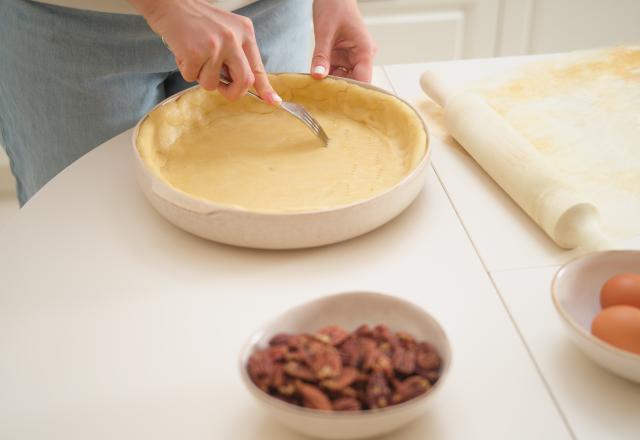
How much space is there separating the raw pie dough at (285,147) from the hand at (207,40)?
0.35 ft

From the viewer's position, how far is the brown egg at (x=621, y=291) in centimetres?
68

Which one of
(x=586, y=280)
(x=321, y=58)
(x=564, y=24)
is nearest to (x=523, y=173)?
(x=586, y=280)

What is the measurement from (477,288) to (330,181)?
0.26 metres

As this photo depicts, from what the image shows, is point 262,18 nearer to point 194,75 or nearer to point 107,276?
point 194,75

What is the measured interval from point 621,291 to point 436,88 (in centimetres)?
62

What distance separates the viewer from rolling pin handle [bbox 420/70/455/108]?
119cm

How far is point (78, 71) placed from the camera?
1.19 meters

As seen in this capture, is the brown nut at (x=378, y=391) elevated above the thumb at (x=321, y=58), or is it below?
above

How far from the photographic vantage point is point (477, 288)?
0.81 meters

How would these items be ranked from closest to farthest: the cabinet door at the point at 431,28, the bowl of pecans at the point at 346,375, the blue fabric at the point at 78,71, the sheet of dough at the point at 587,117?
the bowl of pecans at the point at 346,375
the sheet of dough at the point at 587,117
the blue fabric at the point at 78,71
the cabinet door at the point at 431,28

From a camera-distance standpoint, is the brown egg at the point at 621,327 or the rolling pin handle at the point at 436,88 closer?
the brown egg at the point at 621,327

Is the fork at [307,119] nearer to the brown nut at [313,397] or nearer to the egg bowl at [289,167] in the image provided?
the egg bowl at [289,167]

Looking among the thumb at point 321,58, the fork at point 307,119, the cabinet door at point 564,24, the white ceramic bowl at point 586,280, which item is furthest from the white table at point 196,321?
the cabinet door at point 564,24

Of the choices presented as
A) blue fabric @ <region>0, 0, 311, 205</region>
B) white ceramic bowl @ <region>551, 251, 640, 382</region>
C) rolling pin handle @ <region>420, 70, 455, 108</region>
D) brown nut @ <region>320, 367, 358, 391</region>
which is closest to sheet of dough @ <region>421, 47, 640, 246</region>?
rolling pin handle @ <region>420, 70, 455, 108</region>
